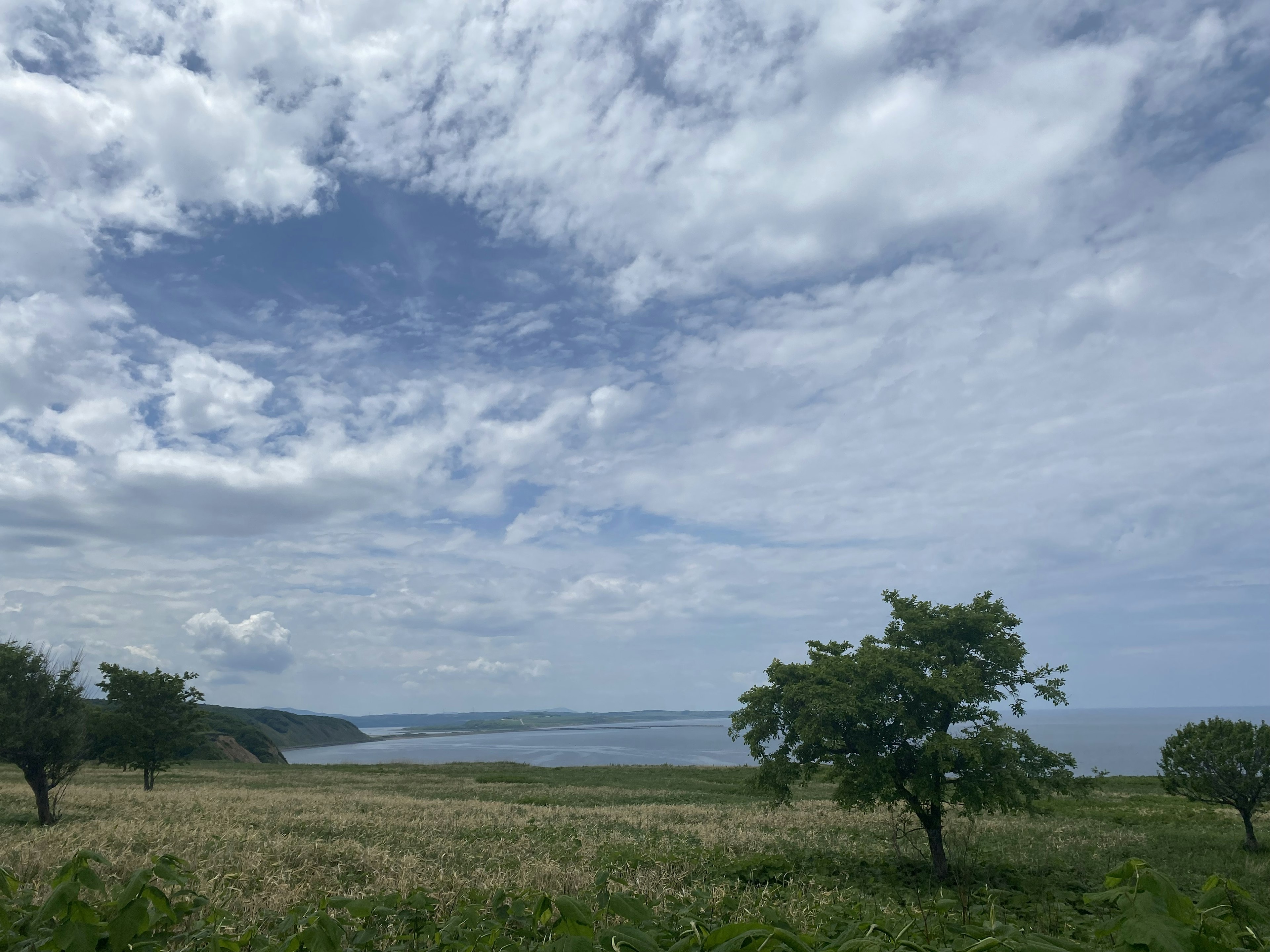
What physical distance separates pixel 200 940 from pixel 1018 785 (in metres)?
18.7

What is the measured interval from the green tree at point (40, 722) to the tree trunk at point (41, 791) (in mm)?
24

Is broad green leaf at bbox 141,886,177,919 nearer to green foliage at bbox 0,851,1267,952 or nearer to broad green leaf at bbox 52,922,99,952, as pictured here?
green foliage at bbox 0,851,1267,952

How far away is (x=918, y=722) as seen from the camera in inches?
731

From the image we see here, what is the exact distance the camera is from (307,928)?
2922mm

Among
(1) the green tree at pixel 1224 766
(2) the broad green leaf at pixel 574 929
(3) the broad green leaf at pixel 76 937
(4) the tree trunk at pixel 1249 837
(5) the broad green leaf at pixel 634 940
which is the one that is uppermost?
(5) the broad green leaf at pixel 634 940

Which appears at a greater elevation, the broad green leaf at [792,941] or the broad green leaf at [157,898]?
the broad green leaf at [792,941]

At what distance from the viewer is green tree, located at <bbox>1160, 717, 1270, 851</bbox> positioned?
24.4 metres

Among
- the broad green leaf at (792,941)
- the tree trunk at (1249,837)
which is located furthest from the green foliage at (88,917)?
the tree trunk at (1249,837)

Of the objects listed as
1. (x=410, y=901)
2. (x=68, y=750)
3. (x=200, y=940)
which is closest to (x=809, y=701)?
(x=410, y=901)

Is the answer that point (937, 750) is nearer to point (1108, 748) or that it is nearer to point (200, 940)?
point (200, 940)

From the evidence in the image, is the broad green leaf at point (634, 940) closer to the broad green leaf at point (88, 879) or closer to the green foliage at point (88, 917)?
the green foliage at point (88, 917)

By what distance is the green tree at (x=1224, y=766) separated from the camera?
24422mm

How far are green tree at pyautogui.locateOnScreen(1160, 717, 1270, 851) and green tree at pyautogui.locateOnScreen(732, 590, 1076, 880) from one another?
11904 millimetres

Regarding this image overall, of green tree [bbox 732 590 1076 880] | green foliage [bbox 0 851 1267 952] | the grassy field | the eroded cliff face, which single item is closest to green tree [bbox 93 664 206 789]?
the grassy field
